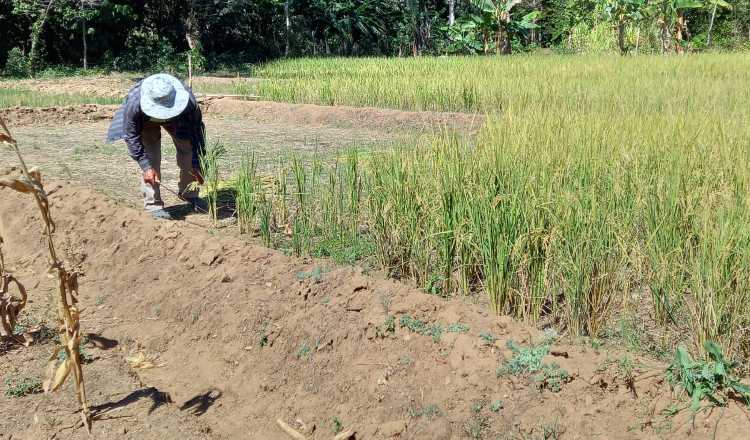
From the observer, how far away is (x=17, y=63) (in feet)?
59.6

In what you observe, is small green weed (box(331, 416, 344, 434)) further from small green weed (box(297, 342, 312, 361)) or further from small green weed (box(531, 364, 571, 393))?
small green weed (box(531, 364, 571, 393))

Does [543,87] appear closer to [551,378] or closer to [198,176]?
[198,176]

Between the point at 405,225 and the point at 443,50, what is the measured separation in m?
24.0

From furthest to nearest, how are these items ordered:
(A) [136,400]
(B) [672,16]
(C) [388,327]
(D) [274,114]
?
(B) [672,16] → (D) [274,114] → (C) [388,327] → (A) [136,400]

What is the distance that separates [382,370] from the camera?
10.5 ft

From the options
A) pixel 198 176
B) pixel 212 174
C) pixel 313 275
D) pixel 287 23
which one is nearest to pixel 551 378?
pixel 313 275

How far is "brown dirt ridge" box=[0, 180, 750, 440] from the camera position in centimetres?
270

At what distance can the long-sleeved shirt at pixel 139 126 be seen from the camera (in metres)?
4.82

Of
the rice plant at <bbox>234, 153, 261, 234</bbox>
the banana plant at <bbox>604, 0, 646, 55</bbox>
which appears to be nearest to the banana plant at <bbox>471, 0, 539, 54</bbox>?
the banana plant at <bbox>604, 0, 646, 55</bbox>

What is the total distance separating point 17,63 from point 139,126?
1538 cm

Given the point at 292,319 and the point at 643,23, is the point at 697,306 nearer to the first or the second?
the point at 292,319

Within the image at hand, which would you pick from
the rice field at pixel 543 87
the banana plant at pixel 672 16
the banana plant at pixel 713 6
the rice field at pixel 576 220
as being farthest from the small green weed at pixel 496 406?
the banana plant at pixel 713 6

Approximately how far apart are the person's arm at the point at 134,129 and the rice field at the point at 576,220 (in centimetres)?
84

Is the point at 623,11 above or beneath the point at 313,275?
above
